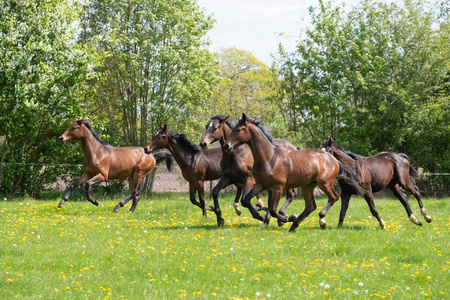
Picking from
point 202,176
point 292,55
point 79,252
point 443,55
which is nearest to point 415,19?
point 443,55

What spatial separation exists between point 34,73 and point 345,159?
13441 mm

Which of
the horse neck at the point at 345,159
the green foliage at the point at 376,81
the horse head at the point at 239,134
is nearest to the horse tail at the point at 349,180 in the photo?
the horse neck at the point at 345,159

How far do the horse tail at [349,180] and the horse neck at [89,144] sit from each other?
752cm

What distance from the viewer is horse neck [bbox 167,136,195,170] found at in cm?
1390

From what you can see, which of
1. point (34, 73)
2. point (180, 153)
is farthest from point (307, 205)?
point (34, 73)

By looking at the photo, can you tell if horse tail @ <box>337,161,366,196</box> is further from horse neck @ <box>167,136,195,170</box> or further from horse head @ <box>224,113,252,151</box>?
horse neck @ <box>167,136,195,170</box>

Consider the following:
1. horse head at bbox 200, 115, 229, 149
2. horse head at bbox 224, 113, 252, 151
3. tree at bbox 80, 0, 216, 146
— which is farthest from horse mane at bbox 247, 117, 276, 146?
tree at bbox 80, 0, 216, 146

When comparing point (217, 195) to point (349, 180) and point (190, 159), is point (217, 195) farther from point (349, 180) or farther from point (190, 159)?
point (349, 180)

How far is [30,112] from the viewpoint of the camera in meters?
20.5

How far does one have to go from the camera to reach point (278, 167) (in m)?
11.5

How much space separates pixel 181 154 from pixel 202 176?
805 millimetres

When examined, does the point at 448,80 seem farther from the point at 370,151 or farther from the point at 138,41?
the point at 138,41

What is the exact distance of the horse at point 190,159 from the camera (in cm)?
1380

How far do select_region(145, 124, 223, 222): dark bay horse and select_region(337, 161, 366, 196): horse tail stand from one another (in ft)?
11.4
